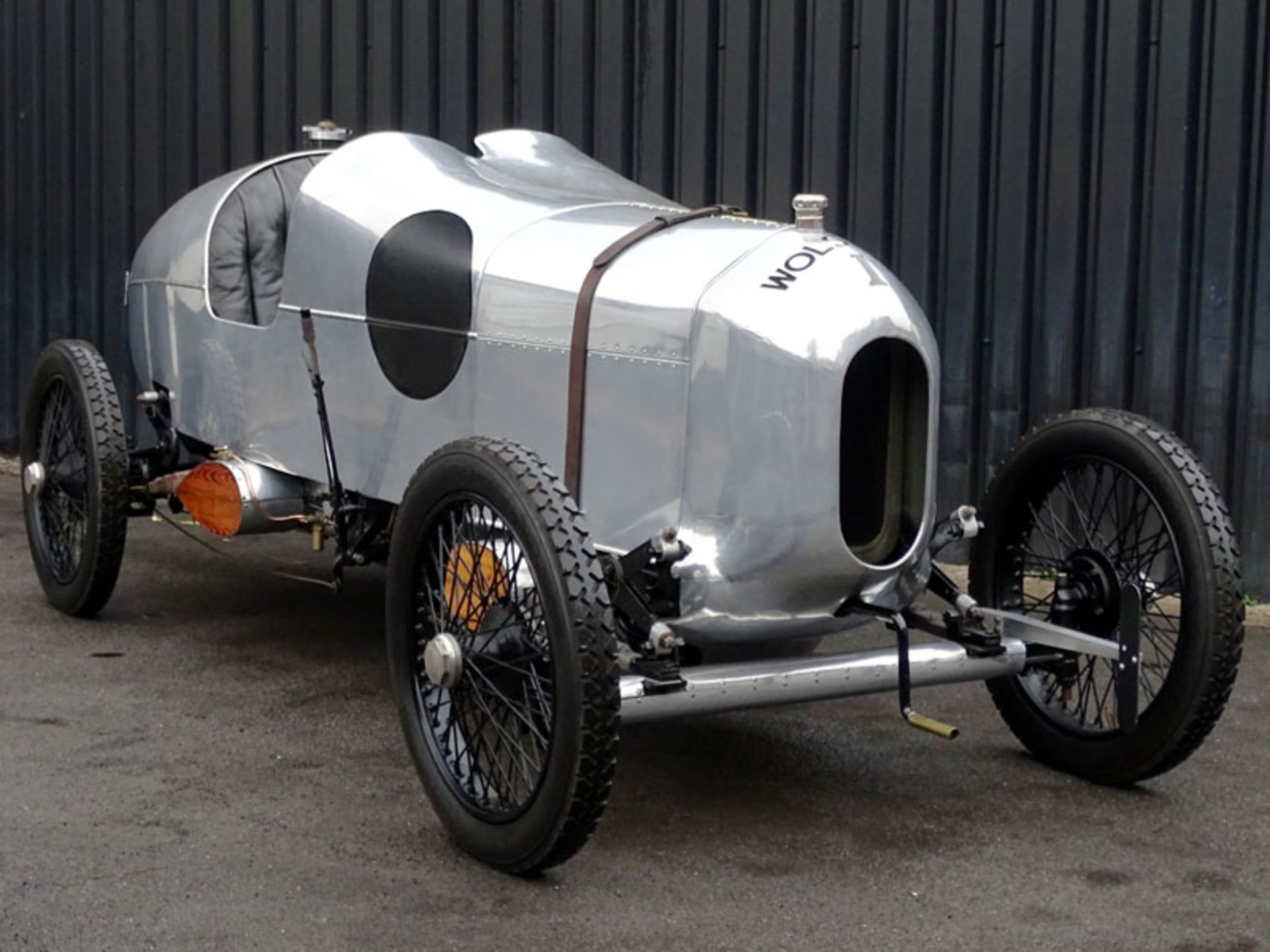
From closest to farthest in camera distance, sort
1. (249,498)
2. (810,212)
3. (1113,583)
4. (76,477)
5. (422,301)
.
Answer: (810,212) < (1113,583) < (422,301) < (249,498) < (76,477)

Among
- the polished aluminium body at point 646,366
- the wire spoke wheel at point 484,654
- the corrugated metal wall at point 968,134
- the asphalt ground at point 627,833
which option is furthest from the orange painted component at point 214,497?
the corrugated metal wall at point 968,134

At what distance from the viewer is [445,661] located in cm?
422

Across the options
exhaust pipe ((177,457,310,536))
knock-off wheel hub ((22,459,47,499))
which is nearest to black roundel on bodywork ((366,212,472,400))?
exhaust pipe ((177,457,310,536))

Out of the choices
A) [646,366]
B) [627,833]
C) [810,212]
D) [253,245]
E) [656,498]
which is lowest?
[627,833]

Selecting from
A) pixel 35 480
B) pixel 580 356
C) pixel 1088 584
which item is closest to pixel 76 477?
pixel 35 480

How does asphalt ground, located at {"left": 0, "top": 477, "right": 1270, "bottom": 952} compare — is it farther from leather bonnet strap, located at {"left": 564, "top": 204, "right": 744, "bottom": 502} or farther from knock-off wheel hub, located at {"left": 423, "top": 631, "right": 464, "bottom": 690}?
leather bonnet strap, located at {"left": 564, "top": 204, "right": 744, "bottom": 502}

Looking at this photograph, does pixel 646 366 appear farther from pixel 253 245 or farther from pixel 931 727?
pixel 253 245

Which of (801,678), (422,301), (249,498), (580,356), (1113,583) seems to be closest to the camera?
(801,678)

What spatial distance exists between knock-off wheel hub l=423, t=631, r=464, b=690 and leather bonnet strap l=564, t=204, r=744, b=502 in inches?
24.8

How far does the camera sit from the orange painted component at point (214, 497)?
5845mm

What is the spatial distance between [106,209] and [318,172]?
16.2 feet

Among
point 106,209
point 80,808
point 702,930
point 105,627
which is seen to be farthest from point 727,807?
point 106,209

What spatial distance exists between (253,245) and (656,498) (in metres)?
2.42

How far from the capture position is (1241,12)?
669cm
